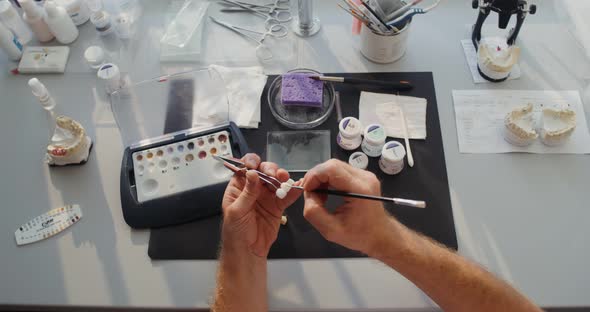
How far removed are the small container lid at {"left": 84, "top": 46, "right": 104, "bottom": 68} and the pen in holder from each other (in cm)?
77

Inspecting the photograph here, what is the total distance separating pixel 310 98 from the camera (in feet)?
3.67

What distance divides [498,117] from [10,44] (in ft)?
4.64

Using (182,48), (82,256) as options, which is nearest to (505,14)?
(182,48)

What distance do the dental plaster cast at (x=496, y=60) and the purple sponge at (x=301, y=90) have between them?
0.46 metres

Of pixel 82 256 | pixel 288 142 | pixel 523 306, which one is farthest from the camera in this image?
pixel 288 142

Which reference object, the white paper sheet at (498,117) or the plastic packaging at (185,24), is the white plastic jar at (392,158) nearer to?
the white paper sheet at (498,117)

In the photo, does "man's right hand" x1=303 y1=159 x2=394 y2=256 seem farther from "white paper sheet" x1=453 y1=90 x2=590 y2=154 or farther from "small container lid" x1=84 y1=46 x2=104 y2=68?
"small container lid" x1=84 y1=46 x2=104 y2=68

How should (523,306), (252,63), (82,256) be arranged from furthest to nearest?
1. (252,63)
2. (82,256)
3. (523,306)

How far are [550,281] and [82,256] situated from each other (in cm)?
106

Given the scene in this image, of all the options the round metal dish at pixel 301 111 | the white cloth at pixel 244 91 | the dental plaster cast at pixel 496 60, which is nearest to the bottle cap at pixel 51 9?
the white cloth at pixel 244 91

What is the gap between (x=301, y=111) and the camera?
114cm

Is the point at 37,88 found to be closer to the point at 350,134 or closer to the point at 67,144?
the point at 67,144

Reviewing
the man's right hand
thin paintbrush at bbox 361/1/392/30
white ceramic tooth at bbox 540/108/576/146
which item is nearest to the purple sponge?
thin paintbrush at bbox 361/1/392/30

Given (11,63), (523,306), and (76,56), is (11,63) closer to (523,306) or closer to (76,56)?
(76,56)
